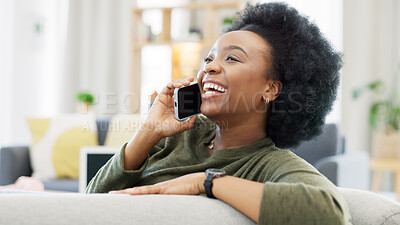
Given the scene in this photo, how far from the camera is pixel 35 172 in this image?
9.02ft

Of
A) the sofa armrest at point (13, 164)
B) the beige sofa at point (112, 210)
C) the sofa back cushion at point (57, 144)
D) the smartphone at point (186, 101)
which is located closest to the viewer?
the beige sofa at point (112, 210)

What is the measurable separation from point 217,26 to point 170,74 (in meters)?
0.85

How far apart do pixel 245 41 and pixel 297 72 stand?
178 millimetres

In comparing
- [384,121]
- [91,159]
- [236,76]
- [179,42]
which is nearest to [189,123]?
[236,76]

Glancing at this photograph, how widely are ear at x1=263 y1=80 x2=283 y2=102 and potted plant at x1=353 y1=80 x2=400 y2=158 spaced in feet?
9.96

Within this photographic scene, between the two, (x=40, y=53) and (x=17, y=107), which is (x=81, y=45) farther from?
(x=17, y=107)

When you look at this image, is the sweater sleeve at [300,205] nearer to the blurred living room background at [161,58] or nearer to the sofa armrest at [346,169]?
the sofa armrest at [346,169]

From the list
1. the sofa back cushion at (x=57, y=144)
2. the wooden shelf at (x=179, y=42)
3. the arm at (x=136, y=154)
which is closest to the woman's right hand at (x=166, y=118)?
the arm at (x=136, y=154)

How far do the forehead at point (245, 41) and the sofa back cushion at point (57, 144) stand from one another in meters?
1.87

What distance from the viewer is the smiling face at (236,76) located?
112 centimetres

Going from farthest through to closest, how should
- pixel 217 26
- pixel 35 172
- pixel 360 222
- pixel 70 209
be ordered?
1. pixel 217 26
2. pixel 35 172
3. pixel 360 222
4. pixel 70 209

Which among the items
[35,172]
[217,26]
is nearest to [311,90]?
[35,172]

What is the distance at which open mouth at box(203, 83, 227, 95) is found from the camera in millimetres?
1125

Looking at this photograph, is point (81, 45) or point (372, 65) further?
point (81, 45)
